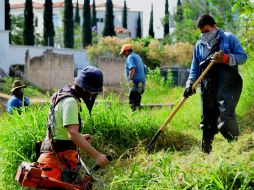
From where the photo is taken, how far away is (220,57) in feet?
20.2

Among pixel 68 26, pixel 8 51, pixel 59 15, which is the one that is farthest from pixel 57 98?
pixel 59 15

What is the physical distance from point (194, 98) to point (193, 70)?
184 inches

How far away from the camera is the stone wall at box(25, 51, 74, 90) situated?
2817cm

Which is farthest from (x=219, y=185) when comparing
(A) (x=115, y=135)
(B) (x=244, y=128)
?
(B) (x=244, y=128)

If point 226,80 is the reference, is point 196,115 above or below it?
below

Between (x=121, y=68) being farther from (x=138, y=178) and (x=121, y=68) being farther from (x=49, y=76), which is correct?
(x=138, y=178)

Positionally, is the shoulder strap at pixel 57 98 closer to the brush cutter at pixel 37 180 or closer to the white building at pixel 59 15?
the brush cutter at pixel 37 180

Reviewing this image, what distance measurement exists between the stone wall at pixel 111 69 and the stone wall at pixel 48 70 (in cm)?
210

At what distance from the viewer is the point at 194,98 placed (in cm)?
1147

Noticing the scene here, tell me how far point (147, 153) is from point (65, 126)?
87.1 inches

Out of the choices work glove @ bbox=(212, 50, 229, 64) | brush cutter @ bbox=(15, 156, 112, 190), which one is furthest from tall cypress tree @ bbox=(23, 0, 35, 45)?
brush cutter @ bbox=(15, 156, 112, 190)

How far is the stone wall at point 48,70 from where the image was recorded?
28.2 meters

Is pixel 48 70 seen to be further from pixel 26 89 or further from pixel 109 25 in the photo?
pixel 109 25


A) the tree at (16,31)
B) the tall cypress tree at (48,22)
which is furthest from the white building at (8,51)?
the tree at (16,31)
